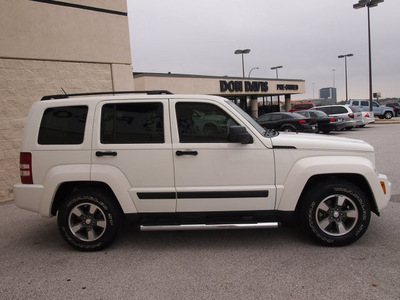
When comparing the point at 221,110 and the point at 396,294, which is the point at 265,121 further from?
the point at 396,294

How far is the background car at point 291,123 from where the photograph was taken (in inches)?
595

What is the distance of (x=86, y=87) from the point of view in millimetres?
7590

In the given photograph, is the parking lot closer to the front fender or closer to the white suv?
the white suv

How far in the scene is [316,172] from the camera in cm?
363

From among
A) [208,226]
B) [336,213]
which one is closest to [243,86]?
[336,213]

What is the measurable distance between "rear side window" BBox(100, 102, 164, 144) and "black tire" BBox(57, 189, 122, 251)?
732 mm

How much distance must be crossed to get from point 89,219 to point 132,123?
1.31m

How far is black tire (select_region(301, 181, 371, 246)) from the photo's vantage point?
367 cm

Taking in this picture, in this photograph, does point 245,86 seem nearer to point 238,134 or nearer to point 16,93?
point 16,93

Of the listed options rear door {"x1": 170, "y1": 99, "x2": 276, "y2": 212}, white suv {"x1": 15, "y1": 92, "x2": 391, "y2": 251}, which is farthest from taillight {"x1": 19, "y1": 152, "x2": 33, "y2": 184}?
rear door {"x1": 170, "y1": 99, "x2": 276, "y2": 212}

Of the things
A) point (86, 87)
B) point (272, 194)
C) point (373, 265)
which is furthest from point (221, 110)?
point (86, 87)

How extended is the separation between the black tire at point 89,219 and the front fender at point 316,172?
204cm

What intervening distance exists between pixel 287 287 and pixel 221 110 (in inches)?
81.3

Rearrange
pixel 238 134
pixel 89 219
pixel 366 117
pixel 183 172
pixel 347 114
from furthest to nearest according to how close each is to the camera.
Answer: pixel 366 117 < pixel 347 114 < pixel 89 219 < pixel 183 172 < pixel 238 134
